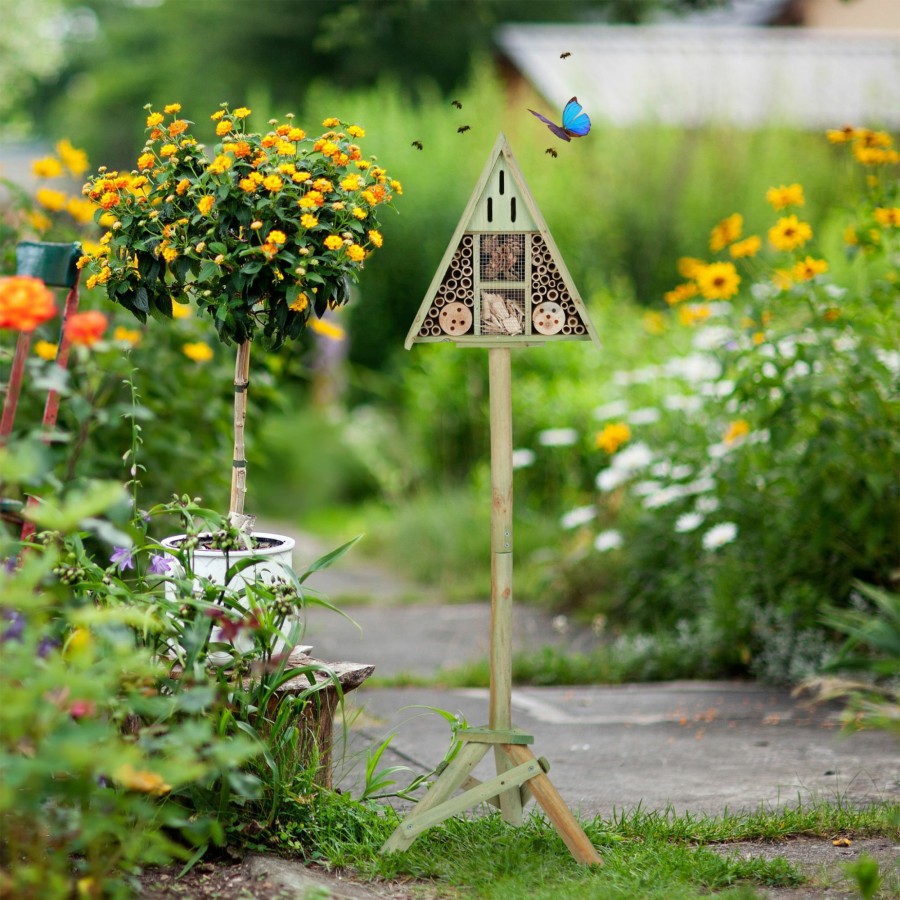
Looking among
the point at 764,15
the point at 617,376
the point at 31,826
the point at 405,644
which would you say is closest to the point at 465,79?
the point at 764,15

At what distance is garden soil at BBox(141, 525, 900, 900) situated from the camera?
286cm

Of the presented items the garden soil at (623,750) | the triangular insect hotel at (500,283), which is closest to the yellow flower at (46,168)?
the garden soil at (623,750)

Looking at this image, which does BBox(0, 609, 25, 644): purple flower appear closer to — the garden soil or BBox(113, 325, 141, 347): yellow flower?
the garden soil

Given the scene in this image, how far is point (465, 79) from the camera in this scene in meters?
18.2

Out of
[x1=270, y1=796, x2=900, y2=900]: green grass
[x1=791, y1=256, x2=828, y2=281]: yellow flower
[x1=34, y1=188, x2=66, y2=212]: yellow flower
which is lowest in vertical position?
[x1=270, y1=796, x2=900, y2=900]: green grass

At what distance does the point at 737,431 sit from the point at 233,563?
9.27 feet

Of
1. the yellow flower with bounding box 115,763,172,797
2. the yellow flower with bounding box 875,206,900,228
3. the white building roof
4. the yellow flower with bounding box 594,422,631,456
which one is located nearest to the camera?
the yellow flower with bounding box 115,763,172,797

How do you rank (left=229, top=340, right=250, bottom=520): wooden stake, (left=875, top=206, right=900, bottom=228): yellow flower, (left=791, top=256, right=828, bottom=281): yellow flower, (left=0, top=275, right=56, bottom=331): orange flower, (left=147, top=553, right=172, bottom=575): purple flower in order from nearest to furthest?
(left=0, top=275, right=56, bottom=331): orange flower → (left=147, top=553, right=172, bottom=575): purple flower → (left=229, top=340, right=250, bottom=520): wooden stake → (left=875, top=206, right=900, bottom=228): yellow flower → (left=791, top=256, right=828, bottom=281): yellow flower

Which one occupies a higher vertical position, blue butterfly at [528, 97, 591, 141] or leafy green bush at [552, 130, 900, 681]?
blue butterfly at [528, 97, 591, 141]

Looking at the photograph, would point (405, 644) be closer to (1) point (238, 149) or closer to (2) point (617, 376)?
(2) point (617, 376)

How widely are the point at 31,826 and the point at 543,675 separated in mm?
3271

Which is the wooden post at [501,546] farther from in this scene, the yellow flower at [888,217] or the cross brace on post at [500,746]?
the yellow flower at [888,217]

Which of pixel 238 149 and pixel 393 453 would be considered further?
pixel 393 453

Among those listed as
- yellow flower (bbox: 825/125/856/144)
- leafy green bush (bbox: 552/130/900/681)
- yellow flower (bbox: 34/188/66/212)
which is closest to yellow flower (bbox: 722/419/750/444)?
leafy green bush (bbox: 552/130/900/681)
